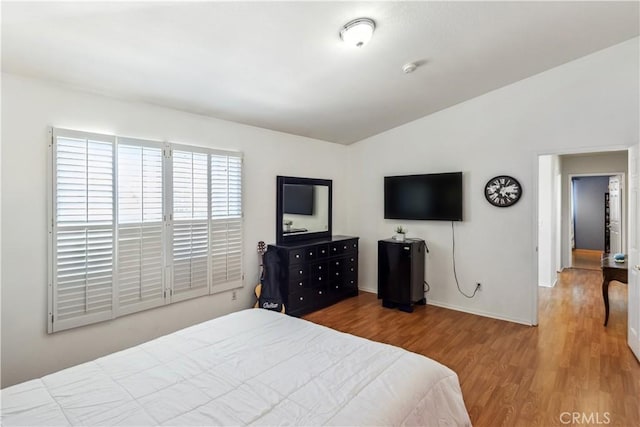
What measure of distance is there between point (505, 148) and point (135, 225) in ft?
14.0

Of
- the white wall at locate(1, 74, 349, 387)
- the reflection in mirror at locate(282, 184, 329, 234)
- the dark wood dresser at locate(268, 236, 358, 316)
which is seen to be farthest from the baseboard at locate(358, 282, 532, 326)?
the white wall at locate(1, 74, 349, 387)

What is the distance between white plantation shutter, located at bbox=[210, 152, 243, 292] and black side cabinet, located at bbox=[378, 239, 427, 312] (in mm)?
1959

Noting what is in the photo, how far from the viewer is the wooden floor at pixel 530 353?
2.27 metres

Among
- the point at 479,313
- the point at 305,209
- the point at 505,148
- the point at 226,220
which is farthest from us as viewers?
the point at 305,209

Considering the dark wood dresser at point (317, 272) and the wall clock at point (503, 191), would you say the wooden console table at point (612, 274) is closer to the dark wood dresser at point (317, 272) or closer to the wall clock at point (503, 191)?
the wall clock at point (503, 191)

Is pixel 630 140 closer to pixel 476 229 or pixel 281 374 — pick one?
pixel 476 229

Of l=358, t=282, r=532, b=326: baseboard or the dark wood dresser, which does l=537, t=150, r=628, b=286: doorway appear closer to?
l=358, t=282, r=532, b=326: baseboard

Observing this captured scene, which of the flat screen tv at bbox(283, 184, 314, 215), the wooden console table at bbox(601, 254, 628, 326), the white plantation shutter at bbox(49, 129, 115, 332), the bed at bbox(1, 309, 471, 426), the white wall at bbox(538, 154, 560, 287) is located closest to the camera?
the bed at bbox(1, 309, 471, 426)

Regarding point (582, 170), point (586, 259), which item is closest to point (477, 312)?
point (582, 170)

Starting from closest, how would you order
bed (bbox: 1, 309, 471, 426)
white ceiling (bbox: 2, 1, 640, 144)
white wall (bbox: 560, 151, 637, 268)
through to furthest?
bed (bbox: 1, 309, 471, 426) < white ceiling (bbox: 2, 1, 640, 144) < white wall (bbox: 560, 151, 637, 268)

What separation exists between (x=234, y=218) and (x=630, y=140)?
14.2 ft

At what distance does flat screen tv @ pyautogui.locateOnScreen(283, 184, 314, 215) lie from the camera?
14.8ft

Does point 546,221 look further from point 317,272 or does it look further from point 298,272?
point 298,272

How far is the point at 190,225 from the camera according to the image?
344cm
